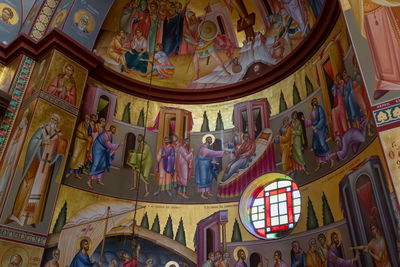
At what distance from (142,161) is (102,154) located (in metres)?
→ 1.29

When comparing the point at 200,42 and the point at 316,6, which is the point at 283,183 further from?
the point at 200,42

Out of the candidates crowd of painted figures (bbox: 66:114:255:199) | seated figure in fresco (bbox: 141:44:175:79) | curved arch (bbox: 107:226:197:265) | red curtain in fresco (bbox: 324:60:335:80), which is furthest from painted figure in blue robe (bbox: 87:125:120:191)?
red curtain in fresco (bbox: 324:60:335:80)

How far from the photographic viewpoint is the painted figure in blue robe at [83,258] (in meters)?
10.6

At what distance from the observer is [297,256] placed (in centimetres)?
1009

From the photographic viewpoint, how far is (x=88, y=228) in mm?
11188

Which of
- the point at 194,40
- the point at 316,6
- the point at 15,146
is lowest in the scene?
the point at 15,146

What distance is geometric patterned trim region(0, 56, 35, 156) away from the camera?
11062 millimetres

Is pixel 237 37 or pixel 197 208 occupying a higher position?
pixel 237 37

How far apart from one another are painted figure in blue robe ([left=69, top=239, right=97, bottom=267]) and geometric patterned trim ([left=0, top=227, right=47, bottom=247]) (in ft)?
3.53

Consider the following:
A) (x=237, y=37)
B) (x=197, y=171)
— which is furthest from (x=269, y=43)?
(x=197, y=171)

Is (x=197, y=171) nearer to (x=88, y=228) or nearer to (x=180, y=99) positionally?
(x=180, y=99)

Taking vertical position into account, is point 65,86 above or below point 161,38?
below

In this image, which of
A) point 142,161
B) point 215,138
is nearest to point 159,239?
point 142,161

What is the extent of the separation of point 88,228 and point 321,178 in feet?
21.1
